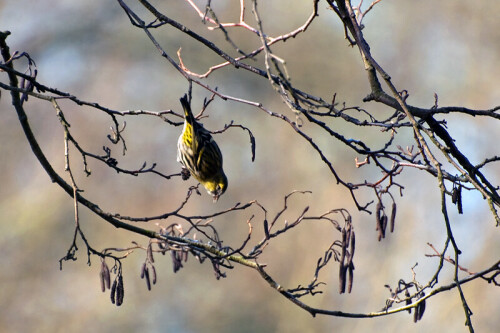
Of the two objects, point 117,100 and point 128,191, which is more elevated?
point 117,100

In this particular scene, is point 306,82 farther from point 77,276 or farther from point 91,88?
point 77,276

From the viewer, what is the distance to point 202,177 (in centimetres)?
549

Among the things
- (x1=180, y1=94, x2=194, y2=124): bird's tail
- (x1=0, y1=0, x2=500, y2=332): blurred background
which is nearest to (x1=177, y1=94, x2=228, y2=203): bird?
(x1=180, y1=94, x2=194, y2=124): bird's tail

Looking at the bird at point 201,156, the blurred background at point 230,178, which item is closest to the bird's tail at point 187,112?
the bird at point 201,156

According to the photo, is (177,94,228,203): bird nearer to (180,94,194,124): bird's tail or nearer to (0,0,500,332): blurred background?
(180,94,194,124): bird's tail

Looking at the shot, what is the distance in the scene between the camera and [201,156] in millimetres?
5266

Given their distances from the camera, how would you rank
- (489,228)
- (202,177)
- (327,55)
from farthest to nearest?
(327,55)
(489,228)
(202,177)

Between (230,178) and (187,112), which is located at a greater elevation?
(230,178)

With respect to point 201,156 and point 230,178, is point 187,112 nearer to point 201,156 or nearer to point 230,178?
point 201,156

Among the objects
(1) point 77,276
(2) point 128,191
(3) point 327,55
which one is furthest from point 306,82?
(1) point 77,276

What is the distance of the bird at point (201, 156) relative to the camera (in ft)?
15.5

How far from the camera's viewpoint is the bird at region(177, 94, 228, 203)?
15.5 ft

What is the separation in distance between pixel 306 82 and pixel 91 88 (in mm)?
4055

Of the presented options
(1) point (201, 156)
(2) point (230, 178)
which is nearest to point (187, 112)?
(1) point (201, 156)
